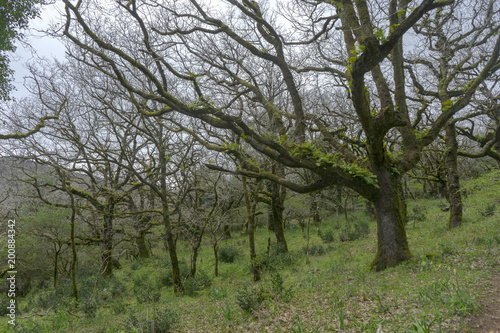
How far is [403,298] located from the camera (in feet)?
14.2

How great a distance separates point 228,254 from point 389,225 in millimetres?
10494

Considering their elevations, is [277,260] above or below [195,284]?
above

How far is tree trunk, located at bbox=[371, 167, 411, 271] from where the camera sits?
258 inches

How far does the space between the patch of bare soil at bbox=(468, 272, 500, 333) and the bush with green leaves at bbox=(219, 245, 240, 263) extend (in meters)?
12.5

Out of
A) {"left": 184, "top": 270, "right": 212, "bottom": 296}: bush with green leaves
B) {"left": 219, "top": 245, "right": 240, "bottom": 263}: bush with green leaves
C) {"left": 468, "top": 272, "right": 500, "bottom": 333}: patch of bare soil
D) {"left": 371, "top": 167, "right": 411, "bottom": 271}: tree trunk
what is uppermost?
{"left": 371, "top": 167, "right": 411, "bottom": 271}: tree trunk

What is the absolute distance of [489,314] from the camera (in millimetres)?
3465

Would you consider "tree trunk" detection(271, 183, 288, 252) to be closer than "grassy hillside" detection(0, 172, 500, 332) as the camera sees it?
No

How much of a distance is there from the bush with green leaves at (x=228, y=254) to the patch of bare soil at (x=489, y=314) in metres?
12.5

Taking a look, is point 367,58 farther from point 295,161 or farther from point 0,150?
point 0,150

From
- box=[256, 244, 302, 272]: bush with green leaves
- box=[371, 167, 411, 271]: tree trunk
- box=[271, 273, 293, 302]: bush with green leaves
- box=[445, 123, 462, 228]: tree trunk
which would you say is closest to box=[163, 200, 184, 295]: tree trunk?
box=[256, 244, 302, 272]: bush with green leaves

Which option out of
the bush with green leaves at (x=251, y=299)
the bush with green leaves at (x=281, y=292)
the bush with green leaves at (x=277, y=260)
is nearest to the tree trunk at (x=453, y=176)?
the bush with green leaves at (x=277, y=260)

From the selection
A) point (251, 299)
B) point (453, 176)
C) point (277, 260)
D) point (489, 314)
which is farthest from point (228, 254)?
point (489, 314)

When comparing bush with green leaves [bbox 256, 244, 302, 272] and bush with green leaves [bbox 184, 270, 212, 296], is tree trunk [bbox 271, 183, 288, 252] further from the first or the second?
bush with green leaves [bbox 184, 270, 212, 296]

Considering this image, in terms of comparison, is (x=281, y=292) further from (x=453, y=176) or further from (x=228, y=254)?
(x=228, y=254)
